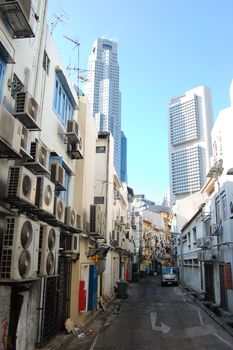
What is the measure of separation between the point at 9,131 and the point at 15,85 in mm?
2056

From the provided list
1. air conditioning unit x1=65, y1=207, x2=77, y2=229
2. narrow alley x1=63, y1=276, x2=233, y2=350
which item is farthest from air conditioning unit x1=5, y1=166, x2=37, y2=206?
narrow alley x1=63, y1=276, x2=233, y2=350

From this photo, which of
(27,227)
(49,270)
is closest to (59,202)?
(49,270)

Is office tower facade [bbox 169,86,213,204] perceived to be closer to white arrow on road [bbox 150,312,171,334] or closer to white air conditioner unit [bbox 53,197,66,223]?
white arrow on road [bbox 150,312,171,334]

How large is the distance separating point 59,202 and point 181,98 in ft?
463

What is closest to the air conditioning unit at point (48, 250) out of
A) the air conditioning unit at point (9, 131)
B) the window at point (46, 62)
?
the air conditioning unit at point (9, 131)

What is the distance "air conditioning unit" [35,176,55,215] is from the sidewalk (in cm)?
395

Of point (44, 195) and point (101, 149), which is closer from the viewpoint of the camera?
point (44, 195)

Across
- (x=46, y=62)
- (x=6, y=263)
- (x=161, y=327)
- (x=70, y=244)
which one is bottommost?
(x=161, y=327)

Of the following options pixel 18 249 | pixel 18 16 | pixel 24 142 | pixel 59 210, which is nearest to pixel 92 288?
pixel 59 210

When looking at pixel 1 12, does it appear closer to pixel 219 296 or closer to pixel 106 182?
pixel 106 182

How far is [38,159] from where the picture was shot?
725 centimetres

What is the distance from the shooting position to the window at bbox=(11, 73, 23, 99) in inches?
275

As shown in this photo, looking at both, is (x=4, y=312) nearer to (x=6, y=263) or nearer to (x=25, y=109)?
(x=6, y=263)

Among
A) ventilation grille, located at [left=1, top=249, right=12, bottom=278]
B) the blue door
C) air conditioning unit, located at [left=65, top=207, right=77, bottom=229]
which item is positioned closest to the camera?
ventilation grille, located at [left=1, top=249, right=12, bottom=278]
